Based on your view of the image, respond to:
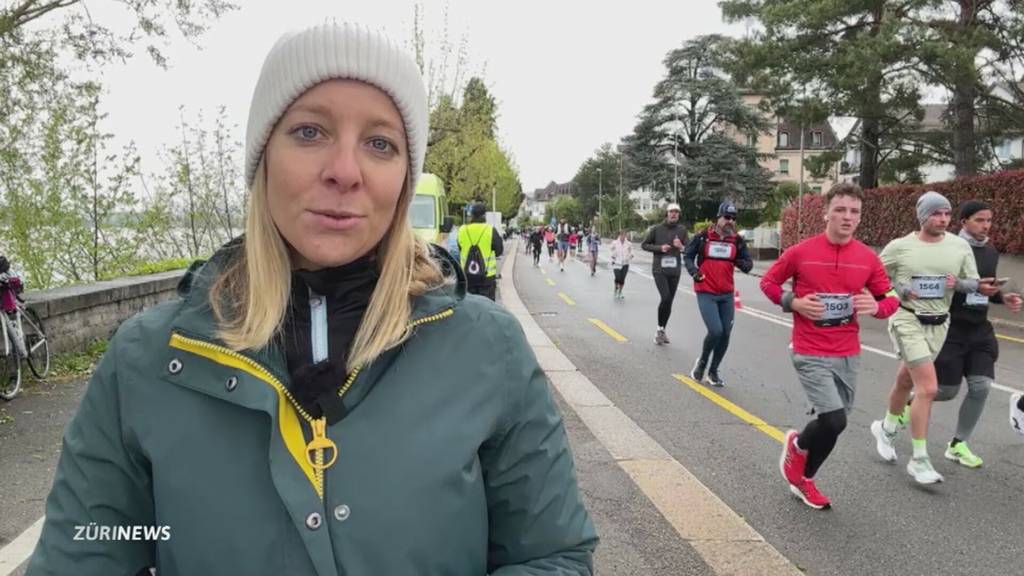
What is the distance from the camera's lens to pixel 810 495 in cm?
435

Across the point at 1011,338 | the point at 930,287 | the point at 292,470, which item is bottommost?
the point at 1011,338

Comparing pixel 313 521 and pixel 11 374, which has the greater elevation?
pixel 313 521

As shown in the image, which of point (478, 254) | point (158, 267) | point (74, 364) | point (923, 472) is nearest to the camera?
point (923, 472)

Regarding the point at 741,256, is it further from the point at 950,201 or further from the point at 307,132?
the point at 950,201

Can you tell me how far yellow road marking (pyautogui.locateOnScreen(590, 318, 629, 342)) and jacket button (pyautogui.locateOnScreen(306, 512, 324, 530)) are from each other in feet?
33.7

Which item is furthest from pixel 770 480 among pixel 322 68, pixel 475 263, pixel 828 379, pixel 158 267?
pixel 158 267

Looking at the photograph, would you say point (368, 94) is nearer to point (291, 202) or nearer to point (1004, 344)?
point (291, 202)

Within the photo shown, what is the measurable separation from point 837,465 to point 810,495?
3.26 ft

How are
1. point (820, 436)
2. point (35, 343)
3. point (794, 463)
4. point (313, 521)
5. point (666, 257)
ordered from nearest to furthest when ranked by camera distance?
point (313, 521) → point (820, 436) → point (794, 463) → point (35, 343) → point (666, 257)

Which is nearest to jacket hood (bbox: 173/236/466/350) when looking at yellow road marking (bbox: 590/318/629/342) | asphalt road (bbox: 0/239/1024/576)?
Result: asphalt road (bbox: 0/239/1024/576)

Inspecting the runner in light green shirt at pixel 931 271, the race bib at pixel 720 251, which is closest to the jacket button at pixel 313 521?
the runner in light green shirt at pixel 931 271

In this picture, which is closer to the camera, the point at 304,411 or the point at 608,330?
the point at 304,411

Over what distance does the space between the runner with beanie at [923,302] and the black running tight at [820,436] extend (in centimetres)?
94

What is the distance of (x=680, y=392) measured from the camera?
7613mm
